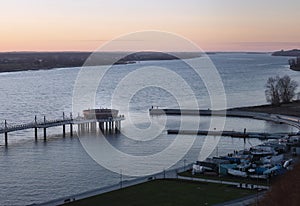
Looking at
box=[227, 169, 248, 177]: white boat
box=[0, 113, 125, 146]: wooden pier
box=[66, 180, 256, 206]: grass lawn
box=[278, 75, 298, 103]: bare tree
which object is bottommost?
box=[66, 180, 256, 206]: grass lawn

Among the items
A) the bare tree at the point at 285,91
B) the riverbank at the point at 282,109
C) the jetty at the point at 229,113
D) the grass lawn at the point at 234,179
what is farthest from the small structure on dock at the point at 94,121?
the bare tree at the point at 285,91

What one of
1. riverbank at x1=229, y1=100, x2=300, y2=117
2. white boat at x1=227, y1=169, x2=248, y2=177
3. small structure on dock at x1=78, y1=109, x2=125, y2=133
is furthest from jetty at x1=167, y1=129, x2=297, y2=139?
white boat at x1=227, y1=169, x2=248, y2=177

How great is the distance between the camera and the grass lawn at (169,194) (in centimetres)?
1644

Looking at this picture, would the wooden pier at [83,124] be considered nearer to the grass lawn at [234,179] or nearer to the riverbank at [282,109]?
the riverbank at [282,109]

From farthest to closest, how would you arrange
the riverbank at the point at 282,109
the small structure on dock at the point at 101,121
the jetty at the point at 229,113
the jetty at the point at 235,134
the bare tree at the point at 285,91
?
the bare tree at the point at 285,91 < the riverbank at the point at 282,109 < the jetty at the point at 229,113 < the small structure on dock at the point at 101,121 < the jetty at the point at 235,134

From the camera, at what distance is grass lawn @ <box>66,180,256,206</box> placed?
53.9 feet

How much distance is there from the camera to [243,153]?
2359 cm

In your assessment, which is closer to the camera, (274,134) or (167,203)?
(167,203)

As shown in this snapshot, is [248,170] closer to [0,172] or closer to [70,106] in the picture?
[0,172]

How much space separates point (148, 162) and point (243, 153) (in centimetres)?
398

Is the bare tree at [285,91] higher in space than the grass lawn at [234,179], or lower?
higher

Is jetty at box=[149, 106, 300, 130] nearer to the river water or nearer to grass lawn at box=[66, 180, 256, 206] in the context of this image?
the river water

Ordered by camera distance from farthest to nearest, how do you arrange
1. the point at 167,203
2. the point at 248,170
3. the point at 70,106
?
the point at 70,106 < the point at 248,170 < the point at 167,203

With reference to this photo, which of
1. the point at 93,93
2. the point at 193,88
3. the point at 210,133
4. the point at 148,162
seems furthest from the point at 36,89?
the point at 148,162
